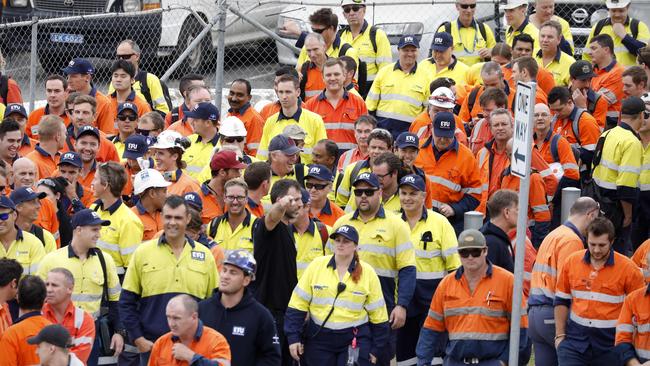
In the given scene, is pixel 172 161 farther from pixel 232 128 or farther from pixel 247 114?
pixel 247 114

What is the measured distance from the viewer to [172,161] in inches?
584

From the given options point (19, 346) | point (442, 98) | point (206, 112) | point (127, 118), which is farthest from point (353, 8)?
point (19, 346)

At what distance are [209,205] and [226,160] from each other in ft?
1.54

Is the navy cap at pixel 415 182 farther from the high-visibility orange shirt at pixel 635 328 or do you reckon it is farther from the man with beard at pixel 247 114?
the man with beard at pixel 247 114

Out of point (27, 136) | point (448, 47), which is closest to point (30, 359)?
point (27, 136)

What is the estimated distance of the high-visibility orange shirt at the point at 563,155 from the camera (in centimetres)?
1576

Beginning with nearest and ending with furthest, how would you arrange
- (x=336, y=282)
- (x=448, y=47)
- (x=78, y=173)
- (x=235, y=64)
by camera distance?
(x=336, y=282), (x=78, y=173), (x=448, y=47), (x=235, y=64)

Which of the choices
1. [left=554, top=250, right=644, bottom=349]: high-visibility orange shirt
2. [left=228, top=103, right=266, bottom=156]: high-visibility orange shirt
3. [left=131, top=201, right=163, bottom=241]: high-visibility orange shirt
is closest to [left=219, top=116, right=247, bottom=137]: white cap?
[left=228, top=103, right=266, bottom=156]: high-visibility orange shirt

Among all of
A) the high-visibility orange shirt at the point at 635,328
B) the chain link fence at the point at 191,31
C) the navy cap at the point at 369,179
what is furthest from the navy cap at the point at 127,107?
the high-visibility orange shirt at the point at 635,328

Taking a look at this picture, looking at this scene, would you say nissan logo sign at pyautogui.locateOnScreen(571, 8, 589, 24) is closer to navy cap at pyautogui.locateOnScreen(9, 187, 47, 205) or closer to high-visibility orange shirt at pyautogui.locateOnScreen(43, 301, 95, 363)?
navy cap at pyautogui.locateOnScreen(9, 187, 47, 205)

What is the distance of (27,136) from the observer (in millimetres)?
16578

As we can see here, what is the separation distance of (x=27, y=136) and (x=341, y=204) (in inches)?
149

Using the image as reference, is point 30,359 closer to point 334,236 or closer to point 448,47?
point 334,236

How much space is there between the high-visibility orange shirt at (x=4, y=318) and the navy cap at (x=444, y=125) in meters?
5.15
